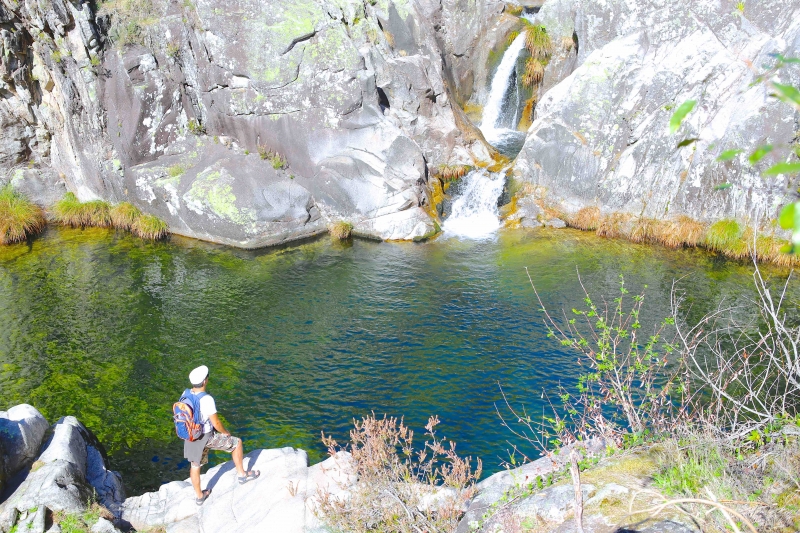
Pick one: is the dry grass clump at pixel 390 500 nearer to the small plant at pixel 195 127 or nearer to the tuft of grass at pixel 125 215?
the tuft of grass at pixel 125 215

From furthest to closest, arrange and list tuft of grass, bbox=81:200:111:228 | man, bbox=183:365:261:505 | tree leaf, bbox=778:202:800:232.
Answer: tuft of grass, bbox=81:200:111:228, man, bbox=183:365:261:505, tree leaf, bbox=778:202:800:232

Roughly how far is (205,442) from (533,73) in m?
22.9

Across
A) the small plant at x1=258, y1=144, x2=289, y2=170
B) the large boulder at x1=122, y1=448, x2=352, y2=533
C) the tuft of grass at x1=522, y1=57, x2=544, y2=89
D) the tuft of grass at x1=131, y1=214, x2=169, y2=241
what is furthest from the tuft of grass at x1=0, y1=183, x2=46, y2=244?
the tuft of grass at x1=522, y1=57, x2=544, y2=89

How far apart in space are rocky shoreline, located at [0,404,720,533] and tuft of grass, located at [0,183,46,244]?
47.9ft

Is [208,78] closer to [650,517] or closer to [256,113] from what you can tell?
[256,113]

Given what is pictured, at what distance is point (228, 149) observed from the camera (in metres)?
24.1

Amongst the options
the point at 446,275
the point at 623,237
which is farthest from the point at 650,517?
the point at 623,237

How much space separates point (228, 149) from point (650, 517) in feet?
72.7

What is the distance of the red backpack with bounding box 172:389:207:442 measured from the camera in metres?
8.91

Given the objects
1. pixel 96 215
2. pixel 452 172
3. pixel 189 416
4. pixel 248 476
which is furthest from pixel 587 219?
pixel 96 215

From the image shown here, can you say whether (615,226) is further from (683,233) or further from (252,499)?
(252,499)

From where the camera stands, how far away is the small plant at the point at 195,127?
24.2m

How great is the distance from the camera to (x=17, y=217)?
22422 millimetres

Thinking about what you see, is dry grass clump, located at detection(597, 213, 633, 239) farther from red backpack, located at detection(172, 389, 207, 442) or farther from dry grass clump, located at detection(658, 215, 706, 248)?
red backpack, located at detection(172, 389, 207, 442)
